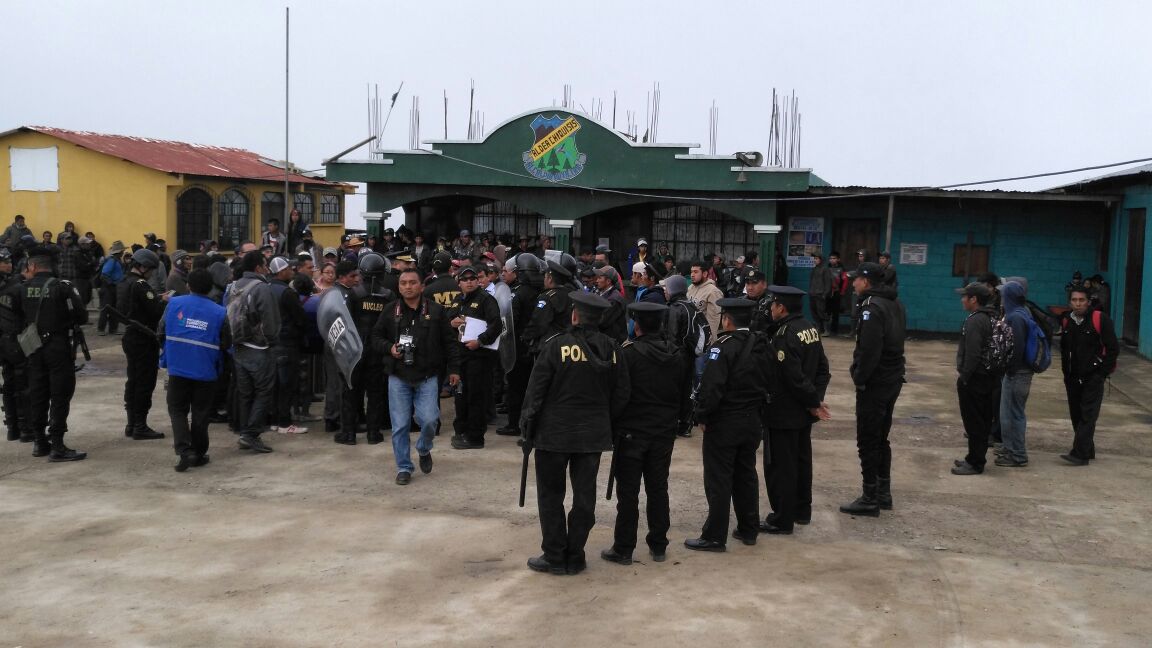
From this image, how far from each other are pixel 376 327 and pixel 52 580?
3.25 m

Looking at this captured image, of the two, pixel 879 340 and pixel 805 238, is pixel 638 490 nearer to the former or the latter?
pixel 879 340

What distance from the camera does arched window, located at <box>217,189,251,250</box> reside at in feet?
80.5

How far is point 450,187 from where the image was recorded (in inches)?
832

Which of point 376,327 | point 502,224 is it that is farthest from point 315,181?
Result: point 376,327

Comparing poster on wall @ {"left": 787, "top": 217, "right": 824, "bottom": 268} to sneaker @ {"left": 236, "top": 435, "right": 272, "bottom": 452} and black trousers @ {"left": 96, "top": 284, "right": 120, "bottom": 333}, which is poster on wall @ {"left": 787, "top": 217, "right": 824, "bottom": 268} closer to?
black trousers @ {"left": 96, "top": 284, "right": 120, "bottom": 333}

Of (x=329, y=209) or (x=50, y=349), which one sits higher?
(x=329, y=209)

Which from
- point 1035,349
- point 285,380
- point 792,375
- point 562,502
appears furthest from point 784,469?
point 285,380

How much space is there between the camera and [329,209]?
1171 inches

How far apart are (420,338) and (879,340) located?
11.4 feet

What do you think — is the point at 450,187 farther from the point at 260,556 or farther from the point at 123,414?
the point at 260,556

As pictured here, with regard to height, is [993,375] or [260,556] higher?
[993,375]

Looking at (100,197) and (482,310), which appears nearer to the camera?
(482,310)

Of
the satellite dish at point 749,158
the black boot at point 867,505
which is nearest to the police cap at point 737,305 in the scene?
the black boot at point 867,505

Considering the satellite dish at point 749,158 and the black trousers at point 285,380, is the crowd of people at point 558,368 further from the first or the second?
the satellite dish at point 749,158
